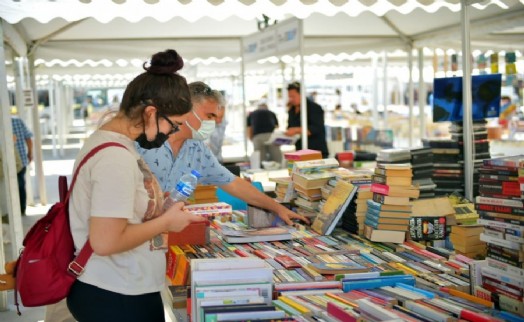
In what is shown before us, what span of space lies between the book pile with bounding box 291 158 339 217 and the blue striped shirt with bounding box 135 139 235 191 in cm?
55

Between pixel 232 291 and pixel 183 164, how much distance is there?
1.48 meters

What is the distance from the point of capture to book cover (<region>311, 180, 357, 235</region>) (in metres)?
3.69

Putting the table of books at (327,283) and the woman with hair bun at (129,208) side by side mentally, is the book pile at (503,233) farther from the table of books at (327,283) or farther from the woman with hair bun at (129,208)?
the woman with hair bun at (129,208)

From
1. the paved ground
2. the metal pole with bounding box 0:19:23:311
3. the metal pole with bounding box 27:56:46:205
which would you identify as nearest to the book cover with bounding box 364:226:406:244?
the paved ground

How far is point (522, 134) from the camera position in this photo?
40.2 ft

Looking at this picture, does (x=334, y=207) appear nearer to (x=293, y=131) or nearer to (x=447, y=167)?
(x=447, y=167)

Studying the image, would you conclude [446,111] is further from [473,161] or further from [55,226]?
[55,226]

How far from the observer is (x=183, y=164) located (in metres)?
3.54

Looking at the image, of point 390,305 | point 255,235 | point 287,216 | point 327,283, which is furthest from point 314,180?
point 390,305

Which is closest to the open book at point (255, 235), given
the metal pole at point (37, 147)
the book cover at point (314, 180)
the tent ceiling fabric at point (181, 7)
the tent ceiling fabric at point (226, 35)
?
the book cover at point (314, 180)

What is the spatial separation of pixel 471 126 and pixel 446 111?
338mm

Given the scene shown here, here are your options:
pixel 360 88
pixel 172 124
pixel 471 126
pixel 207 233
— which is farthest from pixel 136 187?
pixel 360 88

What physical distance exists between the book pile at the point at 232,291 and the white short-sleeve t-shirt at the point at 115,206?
0.17 metres

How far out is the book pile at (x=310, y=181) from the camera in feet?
13.3
